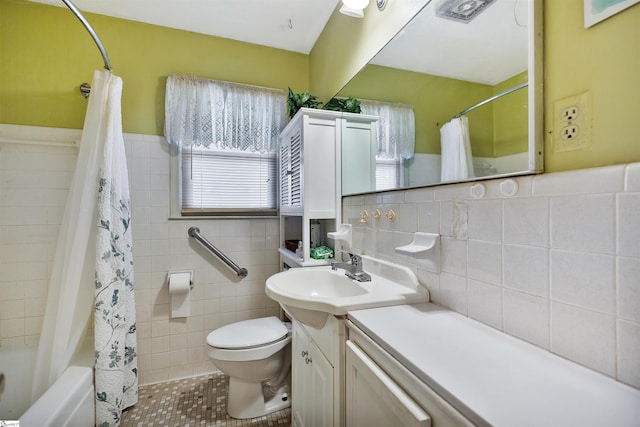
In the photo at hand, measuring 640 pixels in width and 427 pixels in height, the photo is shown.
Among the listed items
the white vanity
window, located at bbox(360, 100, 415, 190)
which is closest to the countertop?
the white vanity

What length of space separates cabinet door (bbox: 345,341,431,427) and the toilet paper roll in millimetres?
1429

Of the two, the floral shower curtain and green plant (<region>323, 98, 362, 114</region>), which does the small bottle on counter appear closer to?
green plant (<region>323, 98, 362, 114</region>)

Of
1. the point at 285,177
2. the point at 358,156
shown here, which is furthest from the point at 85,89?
the point at 358,156

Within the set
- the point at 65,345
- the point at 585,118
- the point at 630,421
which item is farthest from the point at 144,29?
the point at 630,421

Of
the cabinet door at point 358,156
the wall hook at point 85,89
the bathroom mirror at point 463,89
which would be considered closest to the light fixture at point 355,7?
the bathroom mirror at point 463,89

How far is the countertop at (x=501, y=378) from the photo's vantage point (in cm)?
42

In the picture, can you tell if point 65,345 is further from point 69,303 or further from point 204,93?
point 204,93

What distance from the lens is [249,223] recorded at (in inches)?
82.5

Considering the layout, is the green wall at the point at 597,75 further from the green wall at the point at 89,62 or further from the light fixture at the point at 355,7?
the green wall at the point at 89,62

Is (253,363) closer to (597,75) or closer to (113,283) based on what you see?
(113,283)

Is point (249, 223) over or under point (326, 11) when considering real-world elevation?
under

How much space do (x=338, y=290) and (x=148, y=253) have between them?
1.39 m

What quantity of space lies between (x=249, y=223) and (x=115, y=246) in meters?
0.85

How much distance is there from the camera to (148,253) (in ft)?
6.12
